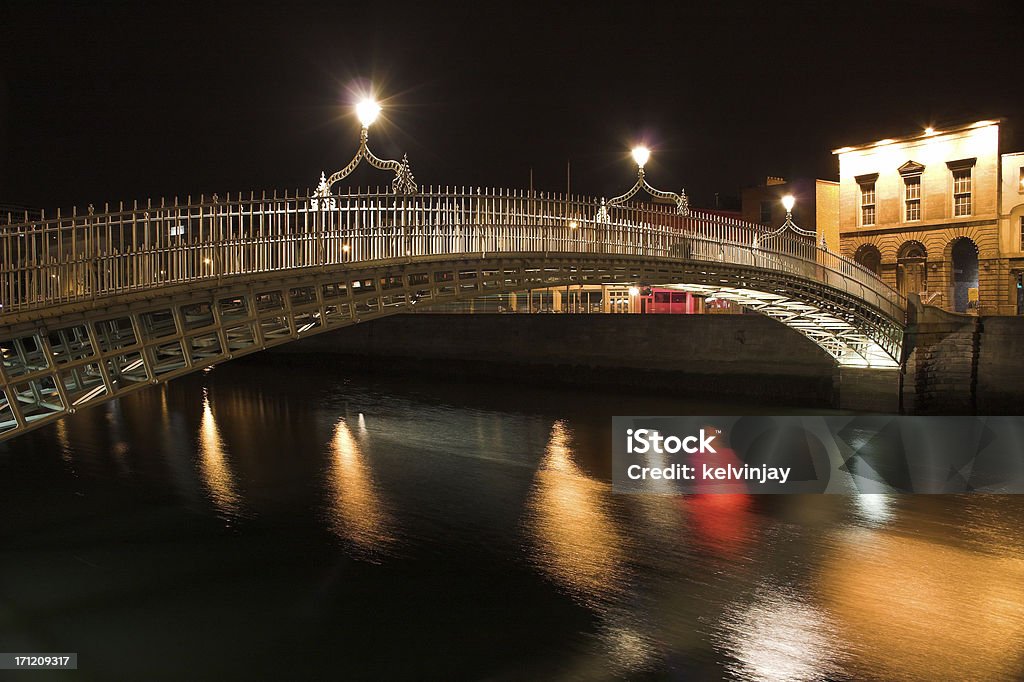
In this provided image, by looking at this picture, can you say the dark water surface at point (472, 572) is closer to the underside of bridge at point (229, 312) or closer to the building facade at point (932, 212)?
the underside of bridge at point (229, 312)

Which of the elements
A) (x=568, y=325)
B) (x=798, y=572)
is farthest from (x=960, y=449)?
(x=568, y=325)

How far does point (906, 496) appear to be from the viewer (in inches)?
612

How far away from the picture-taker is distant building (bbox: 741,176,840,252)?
4025cm

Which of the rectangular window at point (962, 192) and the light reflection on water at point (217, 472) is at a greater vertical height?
the rectangular window at point (962, 192)

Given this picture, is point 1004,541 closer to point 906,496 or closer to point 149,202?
point 906,496

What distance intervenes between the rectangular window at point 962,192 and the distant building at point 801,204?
555cm

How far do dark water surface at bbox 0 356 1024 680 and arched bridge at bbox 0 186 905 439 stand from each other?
2.23 meters

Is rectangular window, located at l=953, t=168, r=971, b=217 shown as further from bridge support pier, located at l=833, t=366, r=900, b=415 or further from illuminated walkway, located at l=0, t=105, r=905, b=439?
illuminated walkway, located at l=0, t=105, r=905, b=439

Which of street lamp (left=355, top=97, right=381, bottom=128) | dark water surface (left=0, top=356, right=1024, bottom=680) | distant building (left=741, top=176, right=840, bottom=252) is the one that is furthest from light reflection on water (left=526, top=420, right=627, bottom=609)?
distant building (left=741, top=176, right=840, bottom=252)

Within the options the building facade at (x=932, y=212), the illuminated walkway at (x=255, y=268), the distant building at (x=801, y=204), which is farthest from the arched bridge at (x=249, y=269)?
the distant building at (x=801, y=204)

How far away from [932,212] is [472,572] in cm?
2891

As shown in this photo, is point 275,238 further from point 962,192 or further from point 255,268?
point 962,192

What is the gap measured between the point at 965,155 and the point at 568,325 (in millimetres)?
15335

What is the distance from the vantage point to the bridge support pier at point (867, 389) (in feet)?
80.2
